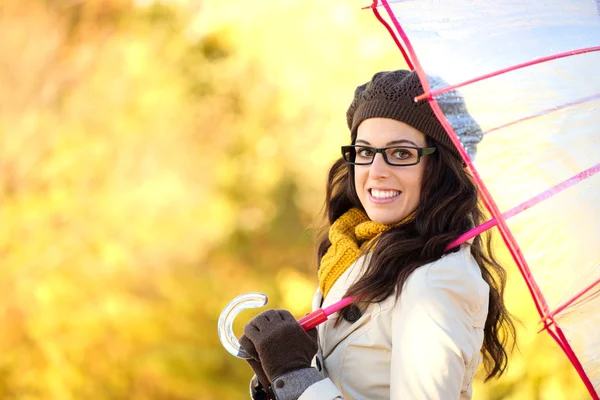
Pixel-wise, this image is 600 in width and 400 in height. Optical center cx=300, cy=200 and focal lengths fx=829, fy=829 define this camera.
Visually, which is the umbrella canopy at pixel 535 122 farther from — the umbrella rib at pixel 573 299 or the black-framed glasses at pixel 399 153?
the black-framed glasses at pixel 399 153

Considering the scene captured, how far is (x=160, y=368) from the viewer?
404cm

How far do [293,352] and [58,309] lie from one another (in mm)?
2749

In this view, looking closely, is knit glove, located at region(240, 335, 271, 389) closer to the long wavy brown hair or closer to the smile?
the long wavy brown hair

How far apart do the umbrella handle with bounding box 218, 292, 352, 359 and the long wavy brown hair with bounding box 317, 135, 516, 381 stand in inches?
2.1

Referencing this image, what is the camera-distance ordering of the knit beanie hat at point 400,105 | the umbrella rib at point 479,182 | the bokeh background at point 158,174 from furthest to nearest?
the bokeh background at point 158,174 < the knit beanie hat at point 400,105 < the umbrella rib at point 479,182

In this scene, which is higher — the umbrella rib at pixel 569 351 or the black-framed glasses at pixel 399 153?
the black-framed glasses at pixel 399 153

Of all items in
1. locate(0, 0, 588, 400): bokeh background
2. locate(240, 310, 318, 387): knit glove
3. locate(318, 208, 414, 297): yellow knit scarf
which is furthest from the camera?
locate(0, 0, 588, 400): bokeh background

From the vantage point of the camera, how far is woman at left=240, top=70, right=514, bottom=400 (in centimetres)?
147

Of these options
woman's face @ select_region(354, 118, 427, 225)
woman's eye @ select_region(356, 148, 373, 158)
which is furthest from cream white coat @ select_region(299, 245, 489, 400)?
woman's eye @ select_region(356, 148, 373, 158)

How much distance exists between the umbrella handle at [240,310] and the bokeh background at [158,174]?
2.37 metres

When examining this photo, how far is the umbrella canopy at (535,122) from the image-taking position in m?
1.44

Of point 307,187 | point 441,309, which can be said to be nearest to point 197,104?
point 307,187

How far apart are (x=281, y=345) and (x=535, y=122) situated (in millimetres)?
625

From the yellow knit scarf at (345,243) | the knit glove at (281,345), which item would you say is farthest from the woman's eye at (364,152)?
the knit glove at (281,345)
